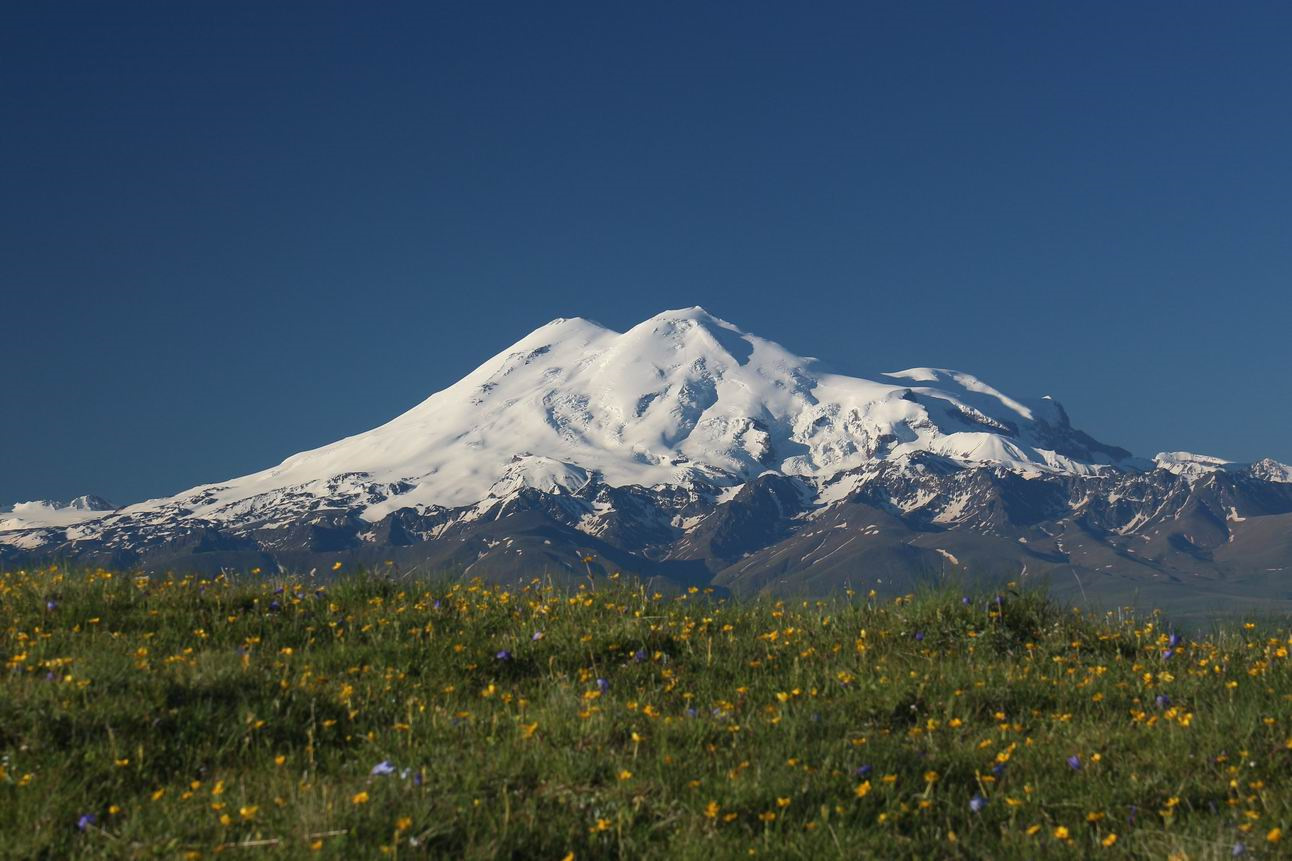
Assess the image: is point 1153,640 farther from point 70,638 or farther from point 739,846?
point 70,638

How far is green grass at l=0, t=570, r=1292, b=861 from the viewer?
20.3 feet

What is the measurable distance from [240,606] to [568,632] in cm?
332

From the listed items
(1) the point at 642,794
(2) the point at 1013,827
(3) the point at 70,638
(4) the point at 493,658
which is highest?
(3) the point at 70,638

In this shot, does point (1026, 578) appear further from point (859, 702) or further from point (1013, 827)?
point (1013, 827)

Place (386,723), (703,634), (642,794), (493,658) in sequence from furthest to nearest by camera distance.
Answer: (703,634) → (493,658) → (386,723) → (642,794)

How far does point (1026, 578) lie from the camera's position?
1180 centimetres

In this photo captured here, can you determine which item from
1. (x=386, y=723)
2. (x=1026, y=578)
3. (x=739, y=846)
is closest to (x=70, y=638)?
(x=386, y=723)

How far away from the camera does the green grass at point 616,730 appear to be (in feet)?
20.3

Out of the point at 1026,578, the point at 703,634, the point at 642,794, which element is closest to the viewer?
the point at 642,794

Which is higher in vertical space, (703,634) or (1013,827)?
(703,634)

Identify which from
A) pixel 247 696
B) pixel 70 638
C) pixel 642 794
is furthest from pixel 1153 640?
pixel 70 638

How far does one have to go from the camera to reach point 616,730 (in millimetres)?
7629

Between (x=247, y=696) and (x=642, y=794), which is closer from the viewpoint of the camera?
(x=642, y=794)

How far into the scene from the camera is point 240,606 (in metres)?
10.6
